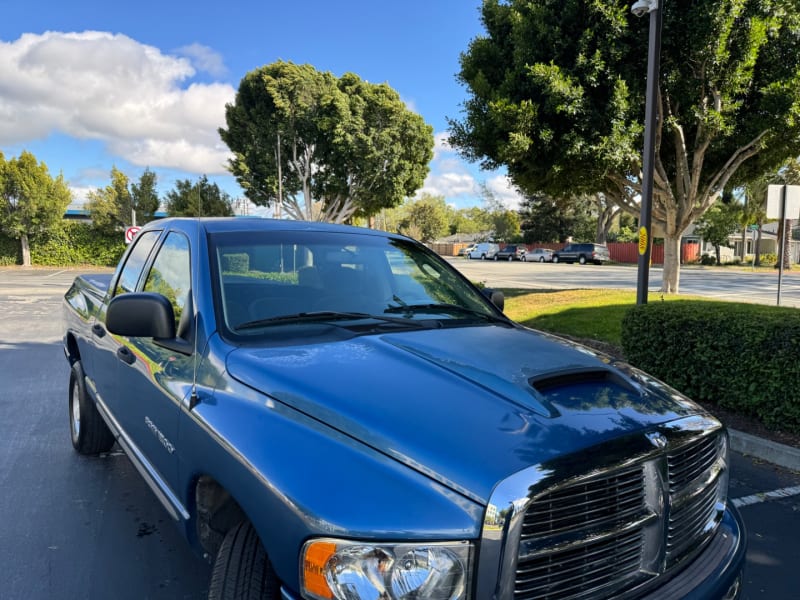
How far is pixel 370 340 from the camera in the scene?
89.6 inches

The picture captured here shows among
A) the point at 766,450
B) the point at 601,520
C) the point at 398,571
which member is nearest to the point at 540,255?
the point at 766,450

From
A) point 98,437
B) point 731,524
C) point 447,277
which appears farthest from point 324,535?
point 98,437

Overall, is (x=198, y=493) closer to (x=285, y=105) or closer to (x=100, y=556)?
(x=100, y=556)

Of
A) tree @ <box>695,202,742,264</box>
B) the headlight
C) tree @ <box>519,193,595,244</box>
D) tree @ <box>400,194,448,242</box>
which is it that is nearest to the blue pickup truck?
the headlight

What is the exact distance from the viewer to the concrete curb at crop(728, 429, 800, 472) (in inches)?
180

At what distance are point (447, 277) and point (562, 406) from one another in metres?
1.69

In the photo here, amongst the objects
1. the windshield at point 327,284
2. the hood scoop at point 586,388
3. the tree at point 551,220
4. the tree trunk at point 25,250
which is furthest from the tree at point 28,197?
the tree at point 551,220

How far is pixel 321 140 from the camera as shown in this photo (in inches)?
1339

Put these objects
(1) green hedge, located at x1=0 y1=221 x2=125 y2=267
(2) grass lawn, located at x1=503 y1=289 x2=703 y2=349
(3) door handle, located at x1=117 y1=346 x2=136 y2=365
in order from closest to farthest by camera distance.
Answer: (3) door handle, located at x1=117 y1=346 x2=136 y2=365, (2) grass lawn, located at x1=503 y1=289 x2=703 y2=349, (1) green hedge, located at x1=0 y1=221 x2=125 y2=267

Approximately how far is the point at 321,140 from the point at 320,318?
33.1 m

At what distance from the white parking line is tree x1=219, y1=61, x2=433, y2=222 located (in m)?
30.5

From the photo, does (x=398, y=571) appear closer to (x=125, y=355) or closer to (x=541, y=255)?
(x=125, y=355)

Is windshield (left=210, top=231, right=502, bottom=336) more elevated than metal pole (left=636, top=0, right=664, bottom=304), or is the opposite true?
metal pole (left=636, top=0, right=664, bottom=304)

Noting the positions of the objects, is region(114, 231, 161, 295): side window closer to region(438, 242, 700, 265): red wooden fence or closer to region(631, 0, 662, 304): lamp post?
region(631, 0, 662, 304): lamp post
